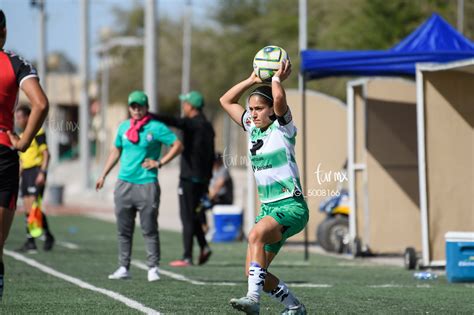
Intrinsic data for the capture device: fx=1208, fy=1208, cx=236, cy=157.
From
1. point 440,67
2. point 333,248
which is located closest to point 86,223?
point 333,248

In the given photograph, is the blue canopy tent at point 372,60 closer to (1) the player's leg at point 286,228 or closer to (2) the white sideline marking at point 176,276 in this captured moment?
(2) the white sideline marking at point 176,276

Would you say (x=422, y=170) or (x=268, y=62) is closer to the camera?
(x=268, y=62)

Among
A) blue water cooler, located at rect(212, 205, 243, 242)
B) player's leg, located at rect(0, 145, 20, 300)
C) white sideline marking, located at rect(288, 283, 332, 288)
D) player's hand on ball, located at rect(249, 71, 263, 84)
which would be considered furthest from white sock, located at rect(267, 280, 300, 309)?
blue water cooler, located at rect(212, 205, 243, 242)

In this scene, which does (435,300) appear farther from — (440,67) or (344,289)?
(440,67)

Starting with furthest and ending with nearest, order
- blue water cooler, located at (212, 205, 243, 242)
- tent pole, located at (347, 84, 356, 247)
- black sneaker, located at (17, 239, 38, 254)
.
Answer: blue water cooler, located at (212, 205, 243, 242) → tent pole, located at (347, 84, 356, 247) → black sneaker, located at (17, 239, 38, 254)

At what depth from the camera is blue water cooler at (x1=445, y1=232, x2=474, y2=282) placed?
44.6 ft

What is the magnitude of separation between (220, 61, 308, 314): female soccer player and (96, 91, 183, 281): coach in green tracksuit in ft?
13.8

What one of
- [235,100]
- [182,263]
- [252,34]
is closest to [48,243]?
[182,263]

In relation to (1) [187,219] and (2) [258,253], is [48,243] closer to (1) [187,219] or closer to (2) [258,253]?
(1) [187,219]

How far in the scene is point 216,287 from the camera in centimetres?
1235

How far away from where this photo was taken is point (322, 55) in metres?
16.8

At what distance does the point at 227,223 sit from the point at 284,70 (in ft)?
45.0

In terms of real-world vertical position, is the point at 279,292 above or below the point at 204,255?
above

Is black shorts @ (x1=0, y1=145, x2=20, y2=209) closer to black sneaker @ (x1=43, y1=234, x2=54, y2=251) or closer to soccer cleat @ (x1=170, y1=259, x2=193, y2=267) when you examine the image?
soccer cleat @ (x1=170, y1=259, x2=193, y2=267)
